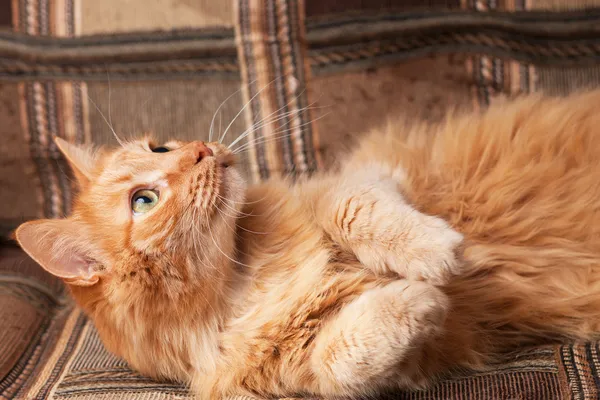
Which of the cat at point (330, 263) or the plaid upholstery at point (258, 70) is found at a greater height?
the plaid upholstery at point (258, 70)

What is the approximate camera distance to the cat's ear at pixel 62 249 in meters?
1.25

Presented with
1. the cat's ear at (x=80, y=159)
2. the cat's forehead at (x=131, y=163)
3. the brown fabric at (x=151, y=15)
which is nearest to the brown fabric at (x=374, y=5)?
the brown fabric at (x=151, y=15)

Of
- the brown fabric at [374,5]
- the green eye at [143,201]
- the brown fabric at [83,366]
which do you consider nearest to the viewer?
the brown fabric at [83,366]

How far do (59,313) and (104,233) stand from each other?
682 mm

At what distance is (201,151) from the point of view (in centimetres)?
137

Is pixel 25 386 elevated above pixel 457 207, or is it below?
below

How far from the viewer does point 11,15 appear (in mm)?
1949

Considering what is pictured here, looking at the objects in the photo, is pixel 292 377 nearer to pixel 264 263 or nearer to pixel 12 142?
pixel 264 263

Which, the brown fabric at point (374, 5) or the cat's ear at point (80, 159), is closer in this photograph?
the cat's ear at point (80, 159)

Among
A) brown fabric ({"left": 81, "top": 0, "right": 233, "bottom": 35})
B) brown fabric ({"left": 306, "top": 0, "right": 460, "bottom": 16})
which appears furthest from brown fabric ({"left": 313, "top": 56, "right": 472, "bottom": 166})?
brown fabric ({"left": 81, "top": 0, "right": 233, "bottom": 35})

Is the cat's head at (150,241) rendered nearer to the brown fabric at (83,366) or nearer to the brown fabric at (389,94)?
the brown fabric at (83,366)

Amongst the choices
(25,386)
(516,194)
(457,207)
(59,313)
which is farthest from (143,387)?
(516,194)

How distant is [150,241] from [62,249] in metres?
0.20

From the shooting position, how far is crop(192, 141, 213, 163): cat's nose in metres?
1.36
